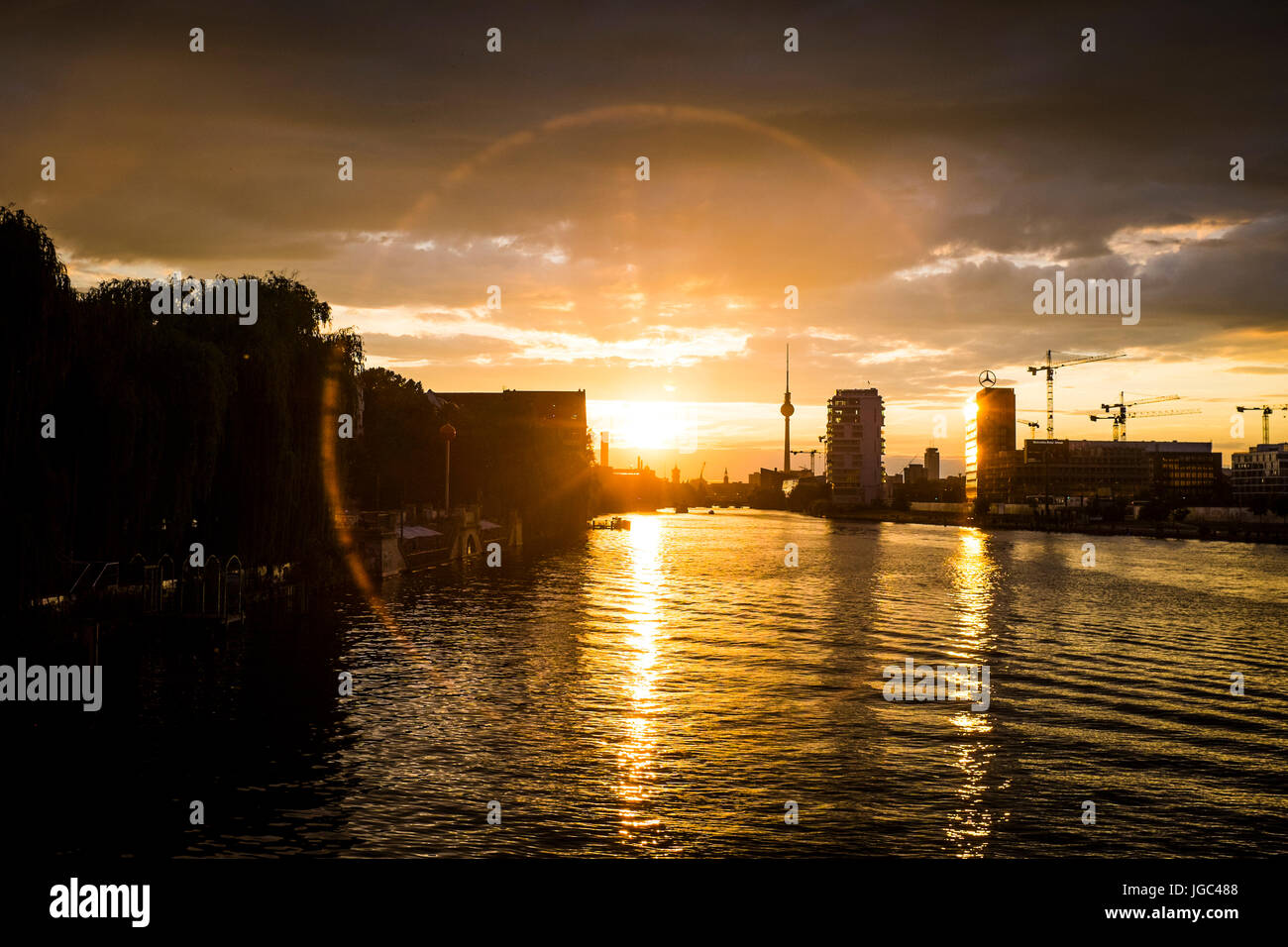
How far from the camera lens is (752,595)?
71.4 m

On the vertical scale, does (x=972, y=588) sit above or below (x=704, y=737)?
below

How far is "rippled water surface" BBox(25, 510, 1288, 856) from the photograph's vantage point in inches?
785

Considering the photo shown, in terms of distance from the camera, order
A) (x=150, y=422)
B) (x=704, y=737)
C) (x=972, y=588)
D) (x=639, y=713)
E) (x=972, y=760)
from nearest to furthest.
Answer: (x=972, y=760)
(x=704, y=737)
(x=639, y=713)
(x=150, y=422)
(x=972, y=588)

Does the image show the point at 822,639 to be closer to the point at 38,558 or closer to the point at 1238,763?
the point at 1238,763

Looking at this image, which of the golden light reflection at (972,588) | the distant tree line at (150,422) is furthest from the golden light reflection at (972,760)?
the distant tree line at (150,422)

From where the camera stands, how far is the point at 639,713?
31.0 meters

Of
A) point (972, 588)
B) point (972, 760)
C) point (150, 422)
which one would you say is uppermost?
point (150, 422)

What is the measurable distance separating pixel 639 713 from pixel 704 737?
361cm

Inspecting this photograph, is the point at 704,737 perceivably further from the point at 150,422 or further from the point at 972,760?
the point at 150,422

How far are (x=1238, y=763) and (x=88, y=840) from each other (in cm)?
2795

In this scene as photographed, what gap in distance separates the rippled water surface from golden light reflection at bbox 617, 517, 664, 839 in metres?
0.12

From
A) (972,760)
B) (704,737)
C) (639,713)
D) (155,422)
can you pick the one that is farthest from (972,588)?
(155,422)
